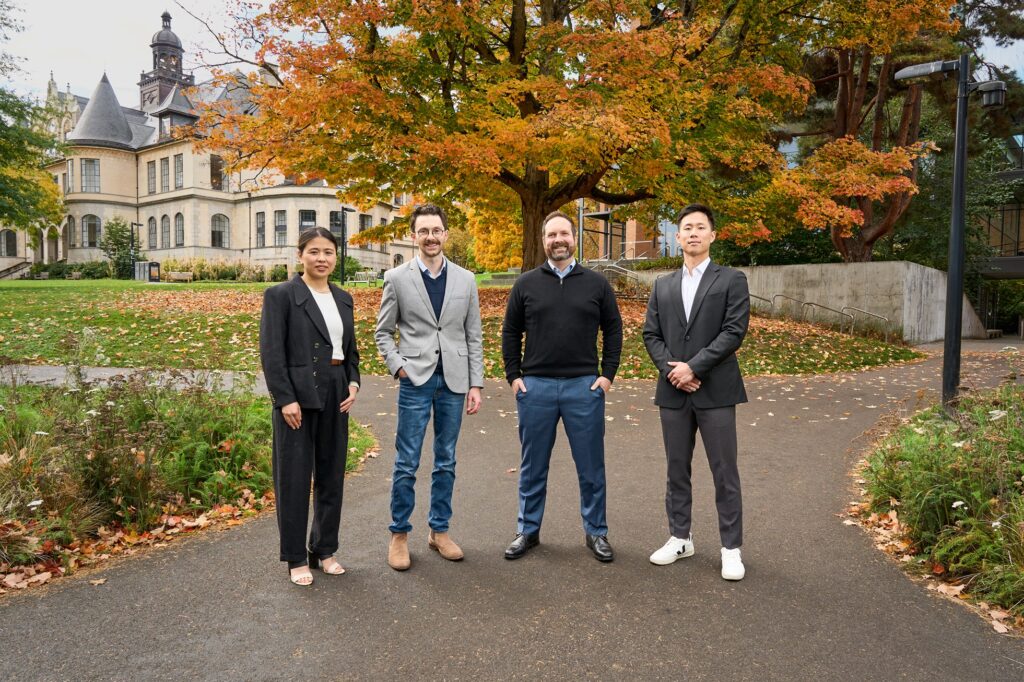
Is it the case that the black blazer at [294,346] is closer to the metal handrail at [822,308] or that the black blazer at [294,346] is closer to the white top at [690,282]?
the white top at [690,282]

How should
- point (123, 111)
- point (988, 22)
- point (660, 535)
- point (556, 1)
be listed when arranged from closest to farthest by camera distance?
point (660, 535) → point (556, 1) → point (988, 22) → point (123, 111)

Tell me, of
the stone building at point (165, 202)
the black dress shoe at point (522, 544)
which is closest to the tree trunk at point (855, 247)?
the black dress shoe at point (522, 544)

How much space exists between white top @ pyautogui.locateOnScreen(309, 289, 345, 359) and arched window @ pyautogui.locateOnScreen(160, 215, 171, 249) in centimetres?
6197

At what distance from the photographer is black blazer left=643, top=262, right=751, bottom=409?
161 inches

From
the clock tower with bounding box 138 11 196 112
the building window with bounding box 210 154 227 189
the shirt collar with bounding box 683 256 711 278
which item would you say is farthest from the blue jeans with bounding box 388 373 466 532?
the clock tower with bounding box 138 11 196 112

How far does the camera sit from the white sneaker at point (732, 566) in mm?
4016

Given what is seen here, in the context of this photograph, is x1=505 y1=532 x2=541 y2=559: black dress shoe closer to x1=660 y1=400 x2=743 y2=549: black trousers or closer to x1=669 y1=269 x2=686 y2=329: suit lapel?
x1=660 y1=400 x2=743 y2=549: black trousers

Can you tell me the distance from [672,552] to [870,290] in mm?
19304

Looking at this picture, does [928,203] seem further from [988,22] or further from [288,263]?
[288,263]

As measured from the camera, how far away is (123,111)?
6231 cm

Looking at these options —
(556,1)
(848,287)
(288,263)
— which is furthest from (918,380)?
(288,263)

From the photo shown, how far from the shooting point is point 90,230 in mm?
59469

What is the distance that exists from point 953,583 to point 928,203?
81.6 ft

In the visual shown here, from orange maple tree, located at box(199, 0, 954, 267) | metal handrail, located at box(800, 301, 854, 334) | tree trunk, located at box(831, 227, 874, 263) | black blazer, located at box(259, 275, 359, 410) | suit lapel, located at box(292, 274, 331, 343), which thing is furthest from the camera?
tree trunk, located at box(831, 227, 874, 263)
